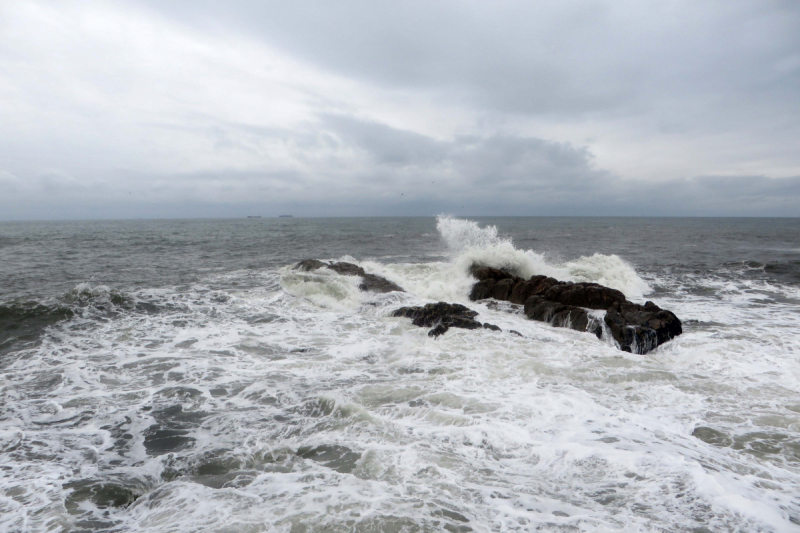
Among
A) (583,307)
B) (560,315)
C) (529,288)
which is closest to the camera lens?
(560,315)

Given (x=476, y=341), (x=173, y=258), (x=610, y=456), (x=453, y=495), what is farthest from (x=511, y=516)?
(x=173, y=258)

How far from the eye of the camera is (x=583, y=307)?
37.5 feet

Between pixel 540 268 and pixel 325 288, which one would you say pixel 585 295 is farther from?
pixel 325 288

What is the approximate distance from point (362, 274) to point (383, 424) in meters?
11.4

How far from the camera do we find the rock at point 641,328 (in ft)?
28.9

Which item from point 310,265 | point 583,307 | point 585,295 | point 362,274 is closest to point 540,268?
point 585,295

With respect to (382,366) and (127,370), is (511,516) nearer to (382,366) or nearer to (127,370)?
(382,366)

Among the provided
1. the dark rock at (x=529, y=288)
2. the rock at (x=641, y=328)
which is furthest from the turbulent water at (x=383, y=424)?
the dark rock at (x=529, y=288)

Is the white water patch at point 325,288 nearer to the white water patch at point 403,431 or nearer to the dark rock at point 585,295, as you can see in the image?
the white water patch at point 403,431

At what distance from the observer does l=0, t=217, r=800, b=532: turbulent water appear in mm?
3881

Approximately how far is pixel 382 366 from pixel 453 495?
387cm

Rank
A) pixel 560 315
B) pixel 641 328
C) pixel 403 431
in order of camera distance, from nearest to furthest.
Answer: pixel 403 431, pixel 641 328, pixel 560 315

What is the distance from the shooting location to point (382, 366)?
7820 mm

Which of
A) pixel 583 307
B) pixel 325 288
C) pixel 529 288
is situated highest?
pixel 529 288
